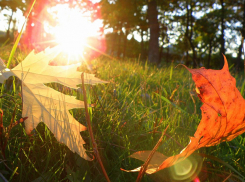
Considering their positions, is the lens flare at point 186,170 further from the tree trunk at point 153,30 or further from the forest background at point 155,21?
the tree trunk at point 153,30

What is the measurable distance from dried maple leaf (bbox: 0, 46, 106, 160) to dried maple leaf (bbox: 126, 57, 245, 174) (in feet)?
1.22

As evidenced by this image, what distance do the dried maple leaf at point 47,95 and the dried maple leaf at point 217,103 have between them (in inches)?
14.6

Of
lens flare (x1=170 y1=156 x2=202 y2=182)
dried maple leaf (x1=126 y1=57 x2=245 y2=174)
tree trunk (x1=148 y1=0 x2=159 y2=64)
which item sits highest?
tree trunk (x1=148 y1=0 x2=159 y2=64)

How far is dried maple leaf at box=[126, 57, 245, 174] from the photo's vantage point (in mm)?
566

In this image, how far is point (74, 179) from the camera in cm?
84

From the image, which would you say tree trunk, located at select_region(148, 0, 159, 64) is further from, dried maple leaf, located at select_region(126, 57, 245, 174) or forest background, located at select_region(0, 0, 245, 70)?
dried maple leaf, located at select_region(126, 57, 245, 174)

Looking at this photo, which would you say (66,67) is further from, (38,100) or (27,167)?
(27,167)

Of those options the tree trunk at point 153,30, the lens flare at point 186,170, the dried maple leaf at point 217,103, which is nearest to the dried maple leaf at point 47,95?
the dried maple leaf at point 217,103

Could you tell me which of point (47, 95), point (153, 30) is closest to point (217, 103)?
point (47, 95)

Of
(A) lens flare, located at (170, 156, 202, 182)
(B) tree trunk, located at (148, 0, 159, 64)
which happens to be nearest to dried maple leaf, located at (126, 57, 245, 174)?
(A) lens flare, located at (170, 156, 202, 182)

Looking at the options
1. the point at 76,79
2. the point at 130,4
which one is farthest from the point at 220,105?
the point at 130,4

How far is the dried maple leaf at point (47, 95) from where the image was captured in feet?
2.46

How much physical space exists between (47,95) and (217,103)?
613 mm

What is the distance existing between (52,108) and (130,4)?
46.6 feet
